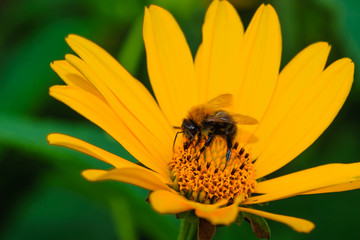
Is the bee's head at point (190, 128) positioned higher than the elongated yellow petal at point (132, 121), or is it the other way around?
the bee's head at point (190, 128)

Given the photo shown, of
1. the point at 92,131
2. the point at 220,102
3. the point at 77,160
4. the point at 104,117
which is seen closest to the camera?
→ the point at 104,117

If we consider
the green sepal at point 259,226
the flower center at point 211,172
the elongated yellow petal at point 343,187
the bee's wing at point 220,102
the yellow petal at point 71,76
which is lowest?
the green sepal at point 259,226

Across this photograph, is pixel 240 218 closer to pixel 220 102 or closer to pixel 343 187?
pixel 343 187

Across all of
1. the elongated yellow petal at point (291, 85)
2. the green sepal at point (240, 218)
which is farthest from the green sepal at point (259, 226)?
the elongated yellow petal at point (291, 85)

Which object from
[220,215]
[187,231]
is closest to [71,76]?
[187,231]

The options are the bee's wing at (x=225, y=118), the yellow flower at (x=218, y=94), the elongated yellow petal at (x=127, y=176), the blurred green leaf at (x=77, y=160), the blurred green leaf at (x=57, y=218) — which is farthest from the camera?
the blurred green leaf at (x=57, y=218)

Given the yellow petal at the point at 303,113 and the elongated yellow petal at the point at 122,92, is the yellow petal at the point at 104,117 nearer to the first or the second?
the elongated yellow petal at the point at 122,92

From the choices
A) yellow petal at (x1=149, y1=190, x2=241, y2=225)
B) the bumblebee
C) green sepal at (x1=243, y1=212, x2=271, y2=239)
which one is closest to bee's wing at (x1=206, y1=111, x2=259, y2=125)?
the bumblebee
